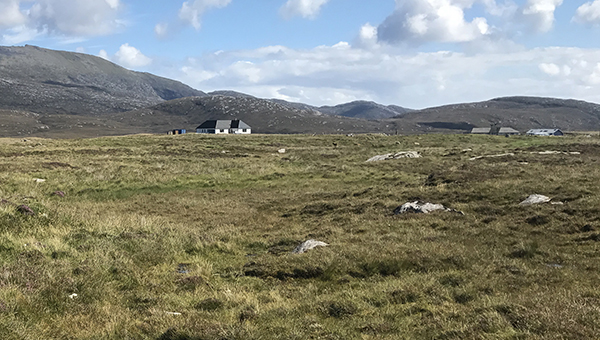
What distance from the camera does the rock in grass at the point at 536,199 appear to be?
67.0 ft

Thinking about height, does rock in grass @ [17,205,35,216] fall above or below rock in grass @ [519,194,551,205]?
below

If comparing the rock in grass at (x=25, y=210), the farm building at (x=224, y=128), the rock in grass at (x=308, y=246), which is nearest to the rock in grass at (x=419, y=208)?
the rock in grass at (x=308, y=246)

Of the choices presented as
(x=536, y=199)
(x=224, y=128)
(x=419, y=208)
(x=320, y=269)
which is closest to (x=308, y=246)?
(x=320, y=269)

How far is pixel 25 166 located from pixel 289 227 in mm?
34552

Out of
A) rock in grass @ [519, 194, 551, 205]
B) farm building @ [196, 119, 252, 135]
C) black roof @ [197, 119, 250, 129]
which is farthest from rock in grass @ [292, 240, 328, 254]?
black roof @ [197, 119, 250, 129]

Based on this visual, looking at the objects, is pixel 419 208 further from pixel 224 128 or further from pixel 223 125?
pixel 223 125

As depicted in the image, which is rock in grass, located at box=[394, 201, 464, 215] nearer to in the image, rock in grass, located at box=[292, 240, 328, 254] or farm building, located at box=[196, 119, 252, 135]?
rock in grass, located at box=[292, 240, 328, 254]

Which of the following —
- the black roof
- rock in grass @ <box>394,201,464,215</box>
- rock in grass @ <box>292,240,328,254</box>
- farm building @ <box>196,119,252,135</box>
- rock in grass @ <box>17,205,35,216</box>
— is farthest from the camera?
the black roof

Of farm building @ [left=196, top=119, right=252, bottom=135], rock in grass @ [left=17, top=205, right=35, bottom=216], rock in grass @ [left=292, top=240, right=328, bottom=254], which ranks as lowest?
rock in grass @ [left=292, top=240, right=328, bottom=254]

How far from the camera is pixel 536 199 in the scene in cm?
2081

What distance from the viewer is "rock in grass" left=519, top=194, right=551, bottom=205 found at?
2043 centimetres

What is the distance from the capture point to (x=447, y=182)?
1174 inches

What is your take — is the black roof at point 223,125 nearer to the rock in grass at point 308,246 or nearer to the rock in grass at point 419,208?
the rock in grass at point 419,208

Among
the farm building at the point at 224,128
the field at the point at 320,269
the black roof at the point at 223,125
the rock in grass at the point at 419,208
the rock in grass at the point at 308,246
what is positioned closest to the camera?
the field at the point at 320,269
